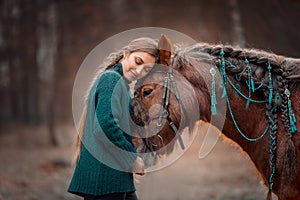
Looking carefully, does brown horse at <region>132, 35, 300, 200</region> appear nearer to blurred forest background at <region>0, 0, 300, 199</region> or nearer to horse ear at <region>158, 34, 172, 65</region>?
horse ear at <region>158, 34, 172, 65</region>

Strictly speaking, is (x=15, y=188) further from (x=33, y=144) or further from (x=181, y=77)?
(x=33, y=144)

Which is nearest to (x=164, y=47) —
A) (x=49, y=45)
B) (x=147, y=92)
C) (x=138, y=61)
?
(x=138, y=61)

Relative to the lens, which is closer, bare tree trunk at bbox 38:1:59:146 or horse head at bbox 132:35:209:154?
horse head at bbox 132:35:209:154

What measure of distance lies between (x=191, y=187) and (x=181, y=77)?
448 cm

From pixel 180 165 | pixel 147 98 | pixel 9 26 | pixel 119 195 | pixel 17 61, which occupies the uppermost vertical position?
pixel 9 26

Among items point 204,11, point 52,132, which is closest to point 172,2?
point 204,11

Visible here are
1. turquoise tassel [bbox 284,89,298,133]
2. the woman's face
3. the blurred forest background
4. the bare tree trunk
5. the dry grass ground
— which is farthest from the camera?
the bare tree trunk

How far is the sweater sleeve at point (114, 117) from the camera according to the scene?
8.54 ft

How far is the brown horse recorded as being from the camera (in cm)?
263

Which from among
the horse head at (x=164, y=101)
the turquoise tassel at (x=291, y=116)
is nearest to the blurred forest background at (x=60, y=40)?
the turquoise tassel at (x=291, y=116)

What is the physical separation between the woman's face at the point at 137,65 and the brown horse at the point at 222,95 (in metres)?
0.06

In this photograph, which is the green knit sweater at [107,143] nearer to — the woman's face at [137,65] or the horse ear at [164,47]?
the woman's face at [137,65]

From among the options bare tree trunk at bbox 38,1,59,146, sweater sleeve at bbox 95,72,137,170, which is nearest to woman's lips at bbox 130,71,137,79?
sweater sleeve at bbox 95,72,137,170

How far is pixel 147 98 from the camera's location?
8.89ft
